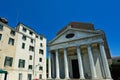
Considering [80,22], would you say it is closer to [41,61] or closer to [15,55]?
[41,61]

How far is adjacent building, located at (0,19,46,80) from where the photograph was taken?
2116cm

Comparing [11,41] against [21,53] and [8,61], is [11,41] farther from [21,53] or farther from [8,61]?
Answer: [8,61]

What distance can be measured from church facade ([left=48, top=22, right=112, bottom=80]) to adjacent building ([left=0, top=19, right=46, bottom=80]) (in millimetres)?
5616

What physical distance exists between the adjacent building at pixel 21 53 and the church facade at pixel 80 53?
5.62m

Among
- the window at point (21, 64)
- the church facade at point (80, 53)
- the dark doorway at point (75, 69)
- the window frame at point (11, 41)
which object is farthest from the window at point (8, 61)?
the dark doorway at point (75, 69)

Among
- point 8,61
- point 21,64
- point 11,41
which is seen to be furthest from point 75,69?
point 11,41

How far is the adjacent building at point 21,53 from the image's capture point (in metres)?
21.2

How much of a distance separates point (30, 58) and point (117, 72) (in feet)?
76.1

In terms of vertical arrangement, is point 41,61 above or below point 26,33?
below

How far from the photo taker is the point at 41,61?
30.5 meters

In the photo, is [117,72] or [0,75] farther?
[117,72]

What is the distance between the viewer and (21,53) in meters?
24.6

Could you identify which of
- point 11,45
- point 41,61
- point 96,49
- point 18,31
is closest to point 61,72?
point 41,61

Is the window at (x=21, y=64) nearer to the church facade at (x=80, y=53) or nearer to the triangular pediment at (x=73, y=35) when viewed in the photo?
the church facade at (x=80, y=53)
